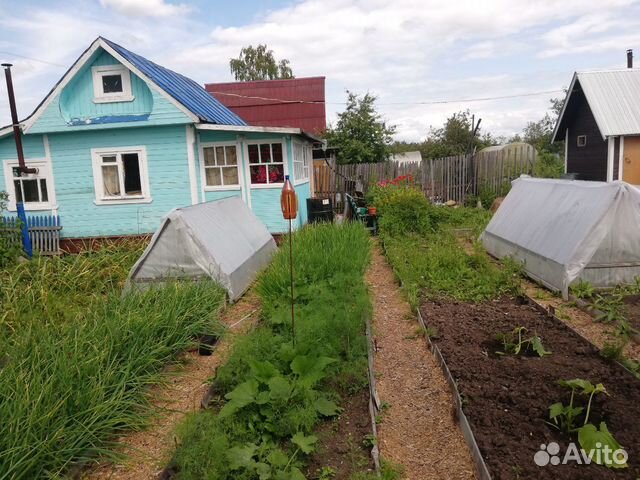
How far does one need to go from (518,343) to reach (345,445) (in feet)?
7.69

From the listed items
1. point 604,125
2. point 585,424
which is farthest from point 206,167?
point 604,125

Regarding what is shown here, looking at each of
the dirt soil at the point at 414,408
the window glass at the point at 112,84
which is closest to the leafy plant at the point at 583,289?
the dirt soil at the point at 414,408

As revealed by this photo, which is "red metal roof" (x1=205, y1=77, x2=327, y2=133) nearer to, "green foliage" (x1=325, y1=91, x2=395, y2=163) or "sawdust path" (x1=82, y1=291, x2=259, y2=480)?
"green foliage" (x1=325, y1=91, x2=395, y2=163)

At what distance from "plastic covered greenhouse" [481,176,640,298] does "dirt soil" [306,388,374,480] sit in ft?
13.4

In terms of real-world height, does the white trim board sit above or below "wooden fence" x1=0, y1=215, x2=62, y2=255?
above

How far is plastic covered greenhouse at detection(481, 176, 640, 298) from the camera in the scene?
640 cm

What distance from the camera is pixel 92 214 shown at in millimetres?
11688

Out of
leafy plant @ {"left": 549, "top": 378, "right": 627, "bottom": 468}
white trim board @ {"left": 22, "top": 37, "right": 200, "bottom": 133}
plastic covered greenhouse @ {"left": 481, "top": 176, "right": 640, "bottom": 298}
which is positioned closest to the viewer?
leafy plant @ {"left": 549, "top": 378, "right": 627, "bottom": 468}

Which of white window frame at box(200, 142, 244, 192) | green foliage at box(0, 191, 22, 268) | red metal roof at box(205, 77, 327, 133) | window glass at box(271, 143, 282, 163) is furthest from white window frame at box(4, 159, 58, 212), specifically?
red metal roof at box(205, 77, 327, 133)

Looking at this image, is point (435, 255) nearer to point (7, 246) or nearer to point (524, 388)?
point (524, 388)

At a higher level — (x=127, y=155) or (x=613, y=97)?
(x=613, y=97)

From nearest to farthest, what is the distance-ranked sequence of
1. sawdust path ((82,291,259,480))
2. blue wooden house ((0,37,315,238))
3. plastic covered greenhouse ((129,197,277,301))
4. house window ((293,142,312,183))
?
sawdust path ((82,291,259,480)), plastic covered greenhouse ((129,197,277,301)), blue wooden house ((0,37,315,238)), house window ((293,142,312,183))

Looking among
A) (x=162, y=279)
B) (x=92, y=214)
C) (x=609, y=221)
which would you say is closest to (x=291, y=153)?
(x=92, y=214)

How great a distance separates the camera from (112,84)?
36.7 feet
